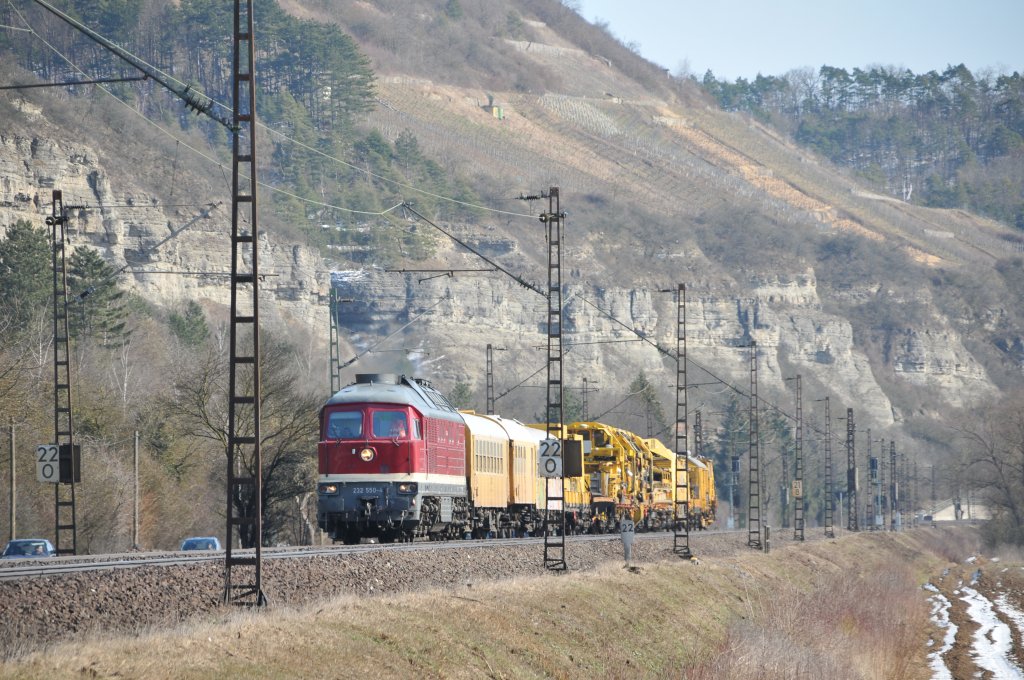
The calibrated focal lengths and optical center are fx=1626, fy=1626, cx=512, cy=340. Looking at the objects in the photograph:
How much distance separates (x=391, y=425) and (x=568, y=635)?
47.9 ft

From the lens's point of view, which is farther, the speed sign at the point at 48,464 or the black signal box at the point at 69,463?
the black signal box at the point at 69,463

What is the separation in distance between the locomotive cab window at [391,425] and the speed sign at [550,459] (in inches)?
158

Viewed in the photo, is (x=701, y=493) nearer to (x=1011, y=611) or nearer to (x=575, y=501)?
(x=1011, y=611)

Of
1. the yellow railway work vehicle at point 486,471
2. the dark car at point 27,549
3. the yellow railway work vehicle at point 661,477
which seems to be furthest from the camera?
the yellow railway work vehicle at point 661,477

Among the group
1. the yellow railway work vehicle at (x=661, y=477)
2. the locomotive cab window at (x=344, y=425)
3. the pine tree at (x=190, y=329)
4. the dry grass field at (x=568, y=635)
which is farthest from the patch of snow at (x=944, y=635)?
the pine tree at (x=190, y=329)

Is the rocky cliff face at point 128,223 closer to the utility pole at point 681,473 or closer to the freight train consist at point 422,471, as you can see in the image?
the utility pole at point 681,473

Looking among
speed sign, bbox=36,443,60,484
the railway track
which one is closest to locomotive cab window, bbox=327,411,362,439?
the railway track

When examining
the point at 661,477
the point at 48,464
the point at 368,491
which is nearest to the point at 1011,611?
the point at 661,477

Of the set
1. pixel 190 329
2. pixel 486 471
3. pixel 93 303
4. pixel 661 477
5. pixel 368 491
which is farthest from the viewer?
pixel 190 329

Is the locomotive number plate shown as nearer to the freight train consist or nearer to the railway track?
the freight train consist

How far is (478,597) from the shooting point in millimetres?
27484

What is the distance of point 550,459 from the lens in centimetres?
3844

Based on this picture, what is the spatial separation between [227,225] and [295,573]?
5379 inches

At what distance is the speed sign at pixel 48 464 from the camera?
4078 cm
